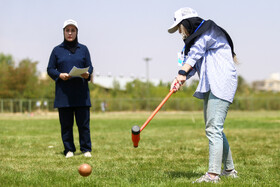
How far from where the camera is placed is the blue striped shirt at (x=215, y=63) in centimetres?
452

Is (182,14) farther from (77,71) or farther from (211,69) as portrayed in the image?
(77,71)

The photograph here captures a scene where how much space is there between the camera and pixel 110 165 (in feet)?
20.0

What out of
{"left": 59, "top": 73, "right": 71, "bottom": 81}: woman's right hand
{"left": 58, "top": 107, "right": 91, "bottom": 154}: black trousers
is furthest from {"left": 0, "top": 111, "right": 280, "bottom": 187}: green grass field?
{"left": 59, "top": 73, "right": 71, "bottom": 81}: woman's right hand

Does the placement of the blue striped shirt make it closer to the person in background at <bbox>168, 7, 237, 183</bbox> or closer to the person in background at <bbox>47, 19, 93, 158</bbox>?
the person in background at <bbox>168, 7, 237, 183</bbox>

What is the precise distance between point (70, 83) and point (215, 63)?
10.7 ft

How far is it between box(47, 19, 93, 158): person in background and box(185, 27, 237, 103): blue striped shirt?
2.88m

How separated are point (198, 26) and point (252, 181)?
6.02ft

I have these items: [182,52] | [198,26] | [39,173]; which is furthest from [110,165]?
[198,26]

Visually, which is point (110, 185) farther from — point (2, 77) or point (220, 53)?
point (2, 77)

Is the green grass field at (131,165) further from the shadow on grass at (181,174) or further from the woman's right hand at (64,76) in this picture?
the woman's right hand at (64,76)

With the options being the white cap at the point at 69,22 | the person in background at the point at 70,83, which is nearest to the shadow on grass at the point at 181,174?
the person in background at the point at 70,83

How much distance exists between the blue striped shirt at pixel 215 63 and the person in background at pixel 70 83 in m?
2.88

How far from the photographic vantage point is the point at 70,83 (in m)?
7.14

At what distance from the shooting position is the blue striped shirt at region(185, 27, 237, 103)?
4516 millimetres
